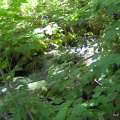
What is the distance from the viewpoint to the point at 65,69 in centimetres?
156

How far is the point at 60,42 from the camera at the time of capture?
5.73m

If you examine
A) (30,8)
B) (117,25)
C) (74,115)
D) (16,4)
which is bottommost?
(74,115)

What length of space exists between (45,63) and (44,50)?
842 mm

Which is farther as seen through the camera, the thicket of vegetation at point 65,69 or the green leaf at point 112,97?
the green leaf at point 112,97

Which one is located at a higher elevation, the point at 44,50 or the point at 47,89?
the point at 44,50

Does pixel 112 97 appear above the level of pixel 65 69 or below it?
below

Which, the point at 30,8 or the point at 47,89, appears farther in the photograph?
the point at 30,8

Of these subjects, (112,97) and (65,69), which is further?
(65,69)

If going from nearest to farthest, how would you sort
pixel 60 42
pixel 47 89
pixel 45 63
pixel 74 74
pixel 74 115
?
pixel 74 115, pixel 74 74, pixel 47 89, pixel 45 63, pixel 60 42

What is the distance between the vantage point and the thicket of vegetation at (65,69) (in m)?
1.12

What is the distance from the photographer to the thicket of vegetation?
112 centimetres

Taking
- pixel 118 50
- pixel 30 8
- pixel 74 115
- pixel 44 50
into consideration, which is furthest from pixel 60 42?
pixel 74 115

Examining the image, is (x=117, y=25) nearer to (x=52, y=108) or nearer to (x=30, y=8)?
(x=52, y=108)

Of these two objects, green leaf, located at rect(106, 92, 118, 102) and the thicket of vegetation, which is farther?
green leaf, located at rect(106, 92, 118, 102)
